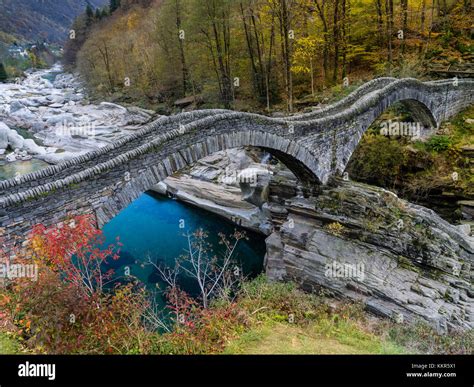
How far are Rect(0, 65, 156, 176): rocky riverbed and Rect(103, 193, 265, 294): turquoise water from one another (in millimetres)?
11185

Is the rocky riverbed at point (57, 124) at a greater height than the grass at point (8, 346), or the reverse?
the rocky riverbed at point (57, 124)

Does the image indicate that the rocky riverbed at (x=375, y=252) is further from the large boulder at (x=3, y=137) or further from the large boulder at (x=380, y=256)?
the large boulder at (x=3, y=137)

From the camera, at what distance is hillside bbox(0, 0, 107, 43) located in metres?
125

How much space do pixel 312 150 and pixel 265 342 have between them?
26.8 feet

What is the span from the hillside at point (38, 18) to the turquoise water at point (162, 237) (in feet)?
428

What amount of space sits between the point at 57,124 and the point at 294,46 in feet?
83.4

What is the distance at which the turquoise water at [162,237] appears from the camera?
14531 mm

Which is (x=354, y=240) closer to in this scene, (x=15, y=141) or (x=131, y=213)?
(x=131, y=213)

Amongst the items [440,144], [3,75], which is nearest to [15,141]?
[440,144]

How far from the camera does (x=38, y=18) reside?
143 metres

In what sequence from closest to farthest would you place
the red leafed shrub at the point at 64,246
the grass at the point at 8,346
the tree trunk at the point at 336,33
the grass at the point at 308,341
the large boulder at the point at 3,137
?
the grass at the point at 8,346, the red leafed shrub at the point at 64,246, the grass at the point at 308,341, the tree trunk at the point at 336,33, the large boulder at the point at 3,137

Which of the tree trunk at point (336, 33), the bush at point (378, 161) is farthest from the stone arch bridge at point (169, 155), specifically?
the tree trunk at point (336, 33)
